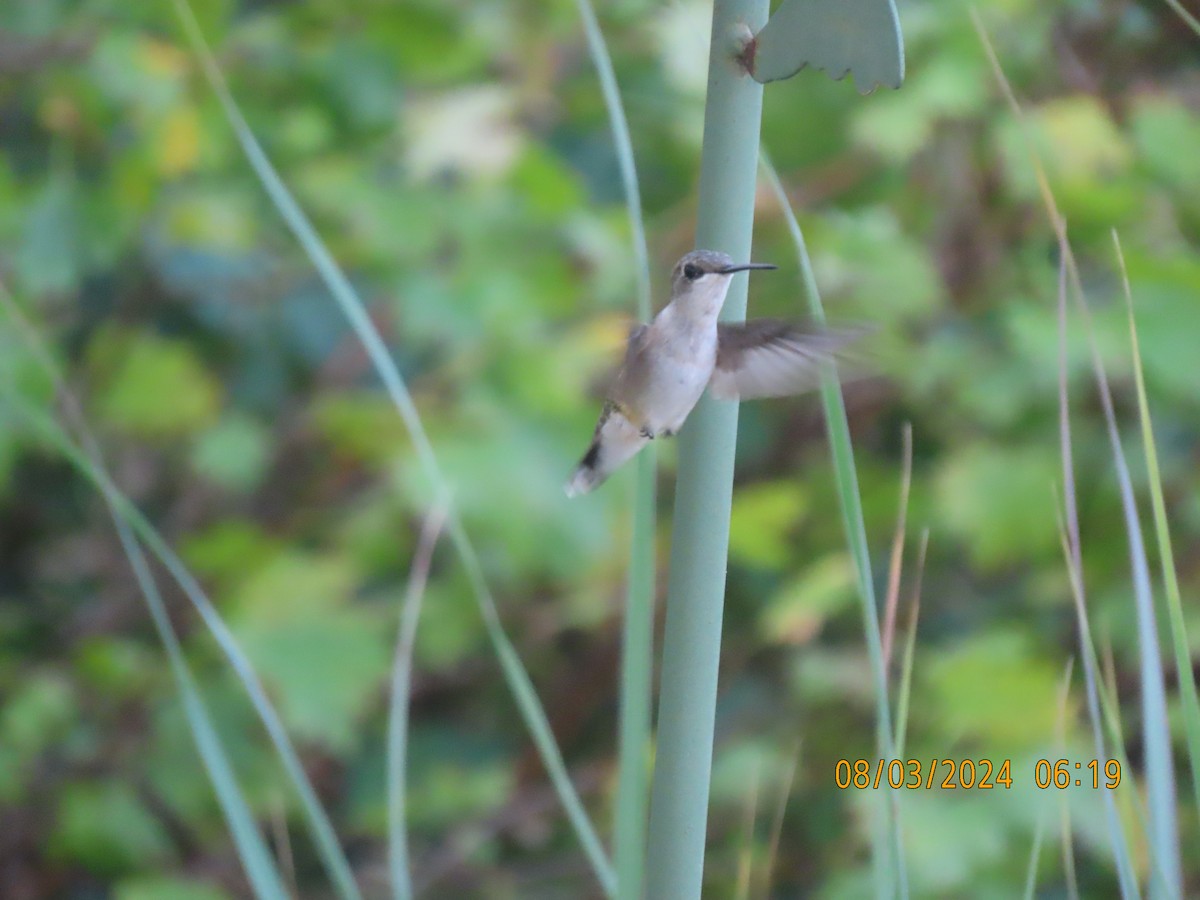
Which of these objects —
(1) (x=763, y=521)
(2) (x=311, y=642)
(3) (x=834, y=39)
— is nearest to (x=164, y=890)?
(2) (x=311, y=642)

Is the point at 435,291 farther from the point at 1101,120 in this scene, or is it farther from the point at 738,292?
the point at 738,292

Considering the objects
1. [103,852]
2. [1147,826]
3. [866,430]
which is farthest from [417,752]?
[1147,826]

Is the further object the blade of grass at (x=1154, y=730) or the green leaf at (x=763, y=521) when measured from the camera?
the green leaf at (x=763, y=521)

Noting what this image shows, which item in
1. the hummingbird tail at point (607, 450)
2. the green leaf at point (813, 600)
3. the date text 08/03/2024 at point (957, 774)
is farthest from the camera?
the green leaf at point (813, 600)

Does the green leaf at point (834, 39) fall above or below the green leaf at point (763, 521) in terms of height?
above

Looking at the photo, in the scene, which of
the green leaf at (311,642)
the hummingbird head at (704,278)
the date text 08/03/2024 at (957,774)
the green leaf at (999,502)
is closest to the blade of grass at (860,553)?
the hummingbird head at (704,278)

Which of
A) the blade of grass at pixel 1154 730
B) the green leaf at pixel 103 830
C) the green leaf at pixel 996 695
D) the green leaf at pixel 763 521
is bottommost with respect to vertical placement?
the green leaf at pixel 103 830

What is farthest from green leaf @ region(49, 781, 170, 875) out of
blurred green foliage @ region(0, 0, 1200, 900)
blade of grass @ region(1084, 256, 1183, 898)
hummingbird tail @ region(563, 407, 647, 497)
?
blade of grass @ region(1084, 256, 1183, 898)

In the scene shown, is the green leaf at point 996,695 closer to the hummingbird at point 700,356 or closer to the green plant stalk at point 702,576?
the hummingbird at point 700,356

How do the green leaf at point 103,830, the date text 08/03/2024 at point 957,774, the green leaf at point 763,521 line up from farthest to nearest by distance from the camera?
the green leaf at point 103,830, the green leaf at point 763,521, the date text 08/03/2024 at point 957,774
